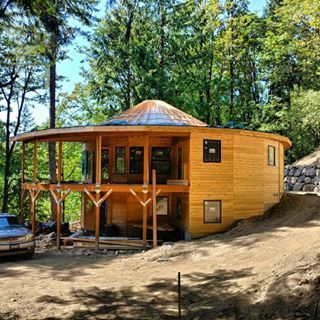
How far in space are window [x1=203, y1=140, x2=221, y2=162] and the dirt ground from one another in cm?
307

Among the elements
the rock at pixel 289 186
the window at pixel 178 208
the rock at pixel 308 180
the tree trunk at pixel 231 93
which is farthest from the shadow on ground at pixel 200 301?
the tree trunk at pixel 231 93

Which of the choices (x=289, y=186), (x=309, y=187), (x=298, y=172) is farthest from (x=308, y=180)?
(x=289, y=186)

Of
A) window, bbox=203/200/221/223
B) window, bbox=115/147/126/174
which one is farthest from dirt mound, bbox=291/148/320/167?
window, bbox=115/147/126/174

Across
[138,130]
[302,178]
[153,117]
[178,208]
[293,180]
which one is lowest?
[178,208]

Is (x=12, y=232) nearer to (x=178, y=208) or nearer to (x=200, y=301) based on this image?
(x=178, y=208)

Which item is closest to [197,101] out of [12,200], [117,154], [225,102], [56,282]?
[225,102]

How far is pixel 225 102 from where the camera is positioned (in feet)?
111

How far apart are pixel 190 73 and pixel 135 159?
13.8 m

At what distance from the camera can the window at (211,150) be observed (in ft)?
50.7

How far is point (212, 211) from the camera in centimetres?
1544

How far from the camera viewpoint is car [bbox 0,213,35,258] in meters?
12.7

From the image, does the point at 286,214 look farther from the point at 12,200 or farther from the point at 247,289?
the point at 12,200

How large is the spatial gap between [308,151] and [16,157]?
76.8 feet

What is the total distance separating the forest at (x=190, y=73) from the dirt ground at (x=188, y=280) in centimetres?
1240
